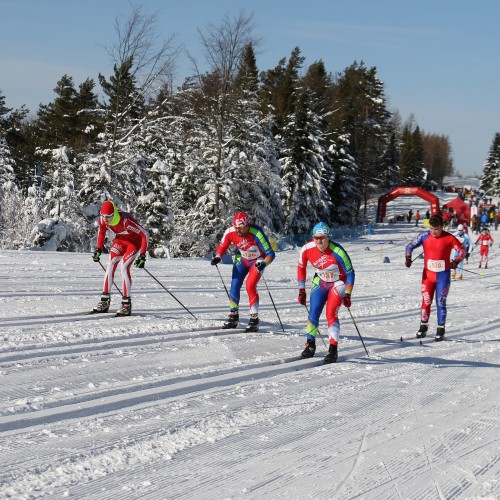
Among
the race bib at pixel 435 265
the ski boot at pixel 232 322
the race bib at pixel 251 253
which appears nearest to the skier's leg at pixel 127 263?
the ski boot at pixel 232 322

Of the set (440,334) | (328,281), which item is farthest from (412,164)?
(328,281)

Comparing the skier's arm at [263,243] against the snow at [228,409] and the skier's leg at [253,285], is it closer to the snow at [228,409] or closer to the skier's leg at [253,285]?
the skier's leg at [253,285]

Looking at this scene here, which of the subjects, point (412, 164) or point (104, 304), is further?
point (412, 164)

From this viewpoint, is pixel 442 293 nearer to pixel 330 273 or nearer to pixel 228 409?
pixel 330 273

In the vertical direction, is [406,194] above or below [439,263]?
above

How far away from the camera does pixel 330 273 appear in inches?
327

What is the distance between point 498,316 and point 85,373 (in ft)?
36.7

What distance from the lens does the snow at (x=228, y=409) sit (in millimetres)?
4400

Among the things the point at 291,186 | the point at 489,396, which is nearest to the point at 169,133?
the point at 291,186

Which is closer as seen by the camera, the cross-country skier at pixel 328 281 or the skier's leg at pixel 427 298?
the cross-country skier at pixel 328 281

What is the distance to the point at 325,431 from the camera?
5.56 meters

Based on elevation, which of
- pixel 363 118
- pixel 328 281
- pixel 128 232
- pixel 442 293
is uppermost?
pixel 363 118

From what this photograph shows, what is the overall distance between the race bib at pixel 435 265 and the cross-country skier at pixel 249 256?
→ 3034 mm

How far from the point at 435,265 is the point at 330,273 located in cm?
355
